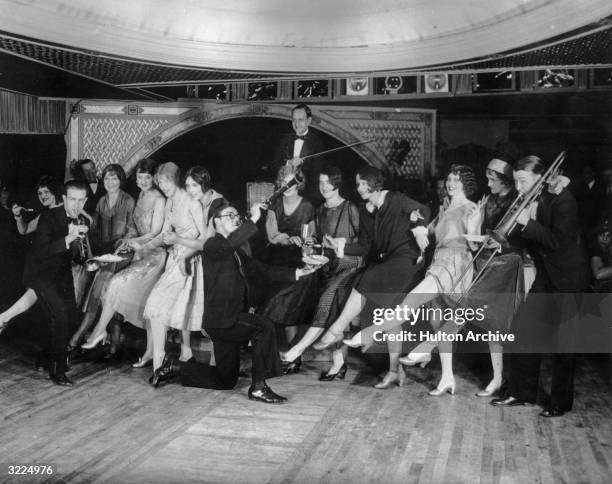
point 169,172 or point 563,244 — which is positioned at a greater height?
point 169,172

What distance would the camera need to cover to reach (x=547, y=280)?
4.86 metres

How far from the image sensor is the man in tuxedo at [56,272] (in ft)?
17.1

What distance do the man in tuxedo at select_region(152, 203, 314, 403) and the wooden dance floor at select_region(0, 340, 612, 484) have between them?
0.44 ft

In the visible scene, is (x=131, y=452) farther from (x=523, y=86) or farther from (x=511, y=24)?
(x=523, y=86)

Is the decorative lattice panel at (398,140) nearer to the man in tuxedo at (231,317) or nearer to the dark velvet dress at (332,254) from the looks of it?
the dark velvet dress at (332,254)

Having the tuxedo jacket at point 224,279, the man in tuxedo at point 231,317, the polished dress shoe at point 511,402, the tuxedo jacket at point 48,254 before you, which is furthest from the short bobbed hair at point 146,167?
the polished dress shoe at point 511,402

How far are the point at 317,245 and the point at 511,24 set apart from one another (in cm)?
206

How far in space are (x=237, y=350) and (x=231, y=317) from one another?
332mm

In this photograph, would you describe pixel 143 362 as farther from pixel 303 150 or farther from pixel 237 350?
pixel 303 150

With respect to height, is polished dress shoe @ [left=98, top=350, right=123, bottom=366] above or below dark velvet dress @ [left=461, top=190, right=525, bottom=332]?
below

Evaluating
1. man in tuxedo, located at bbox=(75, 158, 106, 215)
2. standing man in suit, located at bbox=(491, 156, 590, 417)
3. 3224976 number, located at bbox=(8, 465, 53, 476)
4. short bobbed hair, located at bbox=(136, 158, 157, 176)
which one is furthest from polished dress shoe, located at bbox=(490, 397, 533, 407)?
man in tuxedo, located at bbox=(75, 158, 106, 215)

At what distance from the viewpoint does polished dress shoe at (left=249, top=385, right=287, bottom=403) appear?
494 centimetres

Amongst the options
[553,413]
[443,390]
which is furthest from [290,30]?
[553,413]

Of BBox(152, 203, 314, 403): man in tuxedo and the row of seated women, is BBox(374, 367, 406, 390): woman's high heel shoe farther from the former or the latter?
BBox(152, 203, 314, 403): man in tuxedo
